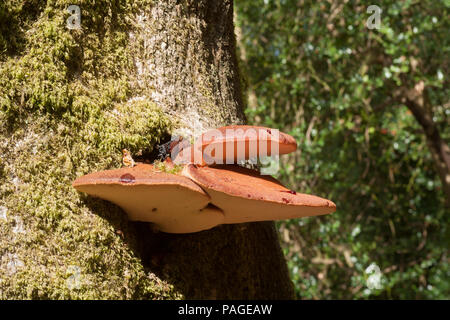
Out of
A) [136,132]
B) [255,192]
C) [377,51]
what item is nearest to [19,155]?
[136,132]

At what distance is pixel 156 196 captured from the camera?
1348 millimetres

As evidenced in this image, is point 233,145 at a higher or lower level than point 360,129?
higher

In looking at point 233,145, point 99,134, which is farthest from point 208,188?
point 99,134

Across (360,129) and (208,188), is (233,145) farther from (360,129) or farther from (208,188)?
(360,129)

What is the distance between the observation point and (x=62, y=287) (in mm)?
1403

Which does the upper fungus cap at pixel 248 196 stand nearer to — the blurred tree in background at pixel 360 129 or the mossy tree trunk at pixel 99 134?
the mossy tree trunk at pixel 99 134

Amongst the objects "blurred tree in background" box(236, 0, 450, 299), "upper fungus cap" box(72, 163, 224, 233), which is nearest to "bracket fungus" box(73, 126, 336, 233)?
"upper fungus cap" box(72, 163, 224, 233)

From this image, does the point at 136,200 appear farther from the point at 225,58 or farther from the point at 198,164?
the point at 225,58

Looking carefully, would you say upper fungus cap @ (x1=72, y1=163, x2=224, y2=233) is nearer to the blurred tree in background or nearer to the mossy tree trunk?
the mossy tree trunk

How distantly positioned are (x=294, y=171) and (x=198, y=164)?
190 inches

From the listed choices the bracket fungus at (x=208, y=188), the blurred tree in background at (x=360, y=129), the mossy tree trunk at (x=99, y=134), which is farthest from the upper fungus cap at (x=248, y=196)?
the blurred tree in background at (x=360, y=129)

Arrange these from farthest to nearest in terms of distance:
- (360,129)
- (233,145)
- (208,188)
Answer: (360,129) < (233,145) < (208,188)

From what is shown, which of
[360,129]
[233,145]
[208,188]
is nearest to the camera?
[208,188]

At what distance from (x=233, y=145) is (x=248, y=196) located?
9.4 inches
